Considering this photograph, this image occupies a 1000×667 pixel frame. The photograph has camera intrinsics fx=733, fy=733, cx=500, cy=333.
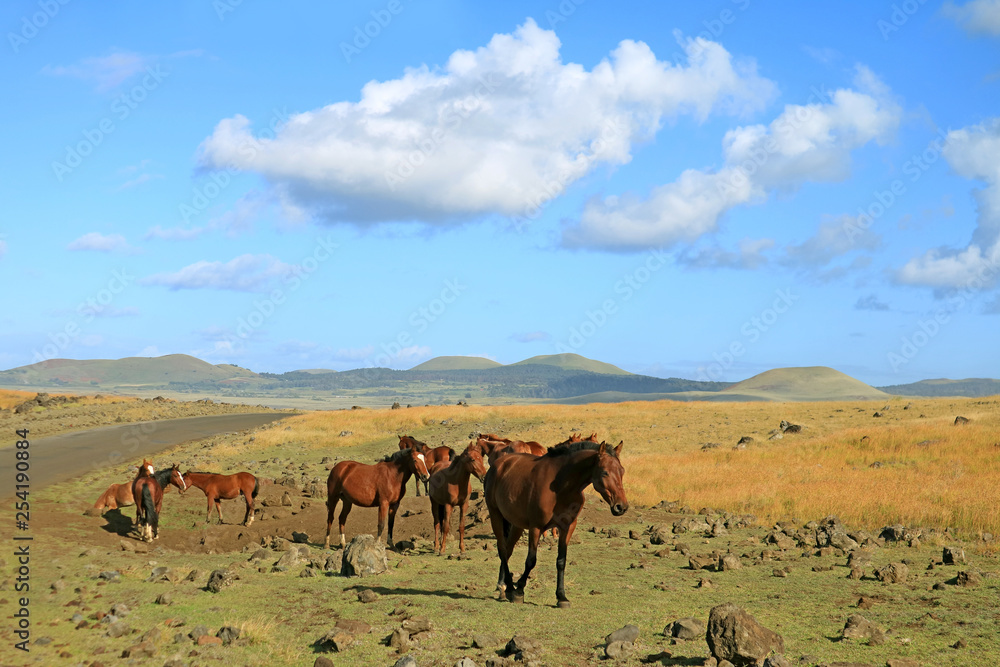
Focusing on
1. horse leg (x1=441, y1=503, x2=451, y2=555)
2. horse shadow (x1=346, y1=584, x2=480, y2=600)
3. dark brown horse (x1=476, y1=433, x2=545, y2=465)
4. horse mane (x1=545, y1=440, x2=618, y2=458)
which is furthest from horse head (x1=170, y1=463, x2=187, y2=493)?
horse mane (x1=545, y1=440, x2=618, y2=458)

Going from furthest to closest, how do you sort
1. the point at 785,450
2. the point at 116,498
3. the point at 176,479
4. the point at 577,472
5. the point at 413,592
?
the point at 785,450 < the point at 116,498 < the point at 176,479 < the point at 413,592 < the point at 577,472

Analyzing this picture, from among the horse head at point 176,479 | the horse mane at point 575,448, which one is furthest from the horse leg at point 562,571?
the horse head at point 176,479

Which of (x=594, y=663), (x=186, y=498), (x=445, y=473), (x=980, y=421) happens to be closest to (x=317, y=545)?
(x=445, y=473)

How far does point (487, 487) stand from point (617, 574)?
3.07m

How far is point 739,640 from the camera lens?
738 cm

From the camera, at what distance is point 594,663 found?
25.5ft

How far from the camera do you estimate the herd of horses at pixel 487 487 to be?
10.3m

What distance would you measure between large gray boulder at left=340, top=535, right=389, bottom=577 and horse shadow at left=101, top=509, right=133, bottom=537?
8788 mm

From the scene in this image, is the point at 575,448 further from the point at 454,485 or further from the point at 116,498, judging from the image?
the point at 116,498

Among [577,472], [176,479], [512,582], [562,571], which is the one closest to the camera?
[577,472]

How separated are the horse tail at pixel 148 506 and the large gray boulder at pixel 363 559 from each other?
23.9 feet

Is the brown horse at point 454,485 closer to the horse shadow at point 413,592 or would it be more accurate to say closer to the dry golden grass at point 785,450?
the horse shadow at point 413,592

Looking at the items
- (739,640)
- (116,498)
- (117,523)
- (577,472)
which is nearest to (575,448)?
(577,472)

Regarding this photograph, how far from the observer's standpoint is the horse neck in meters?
10.2
